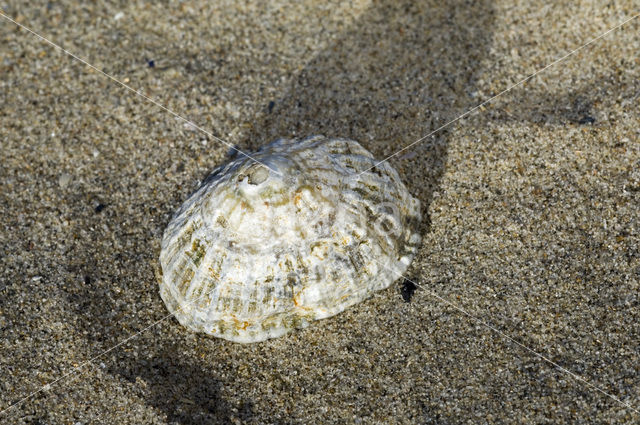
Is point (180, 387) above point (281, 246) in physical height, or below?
below

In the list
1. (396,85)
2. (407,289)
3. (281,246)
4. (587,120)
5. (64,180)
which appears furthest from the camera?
(396,85)

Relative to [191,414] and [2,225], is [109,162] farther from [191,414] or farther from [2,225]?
[191,414]

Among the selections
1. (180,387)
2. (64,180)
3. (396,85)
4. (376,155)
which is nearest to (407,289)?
(376,155)

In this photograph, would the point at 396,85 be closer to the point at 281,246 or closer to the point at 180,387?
the point at 281,246

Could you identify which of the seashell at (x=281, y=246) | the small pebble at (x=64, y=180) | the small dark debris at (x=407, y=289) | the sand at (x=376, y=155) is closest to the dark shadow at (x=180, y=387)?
the sand at (x=376, y=155)

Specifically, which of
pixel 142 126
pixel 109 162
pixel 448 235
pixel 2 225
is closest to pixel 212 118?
pixel 142 126

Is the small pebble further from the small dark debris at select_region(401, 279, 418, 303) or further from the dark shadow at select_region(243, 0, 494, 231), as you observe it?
the small dark debris at select_region(401, 279, 418, 303)
